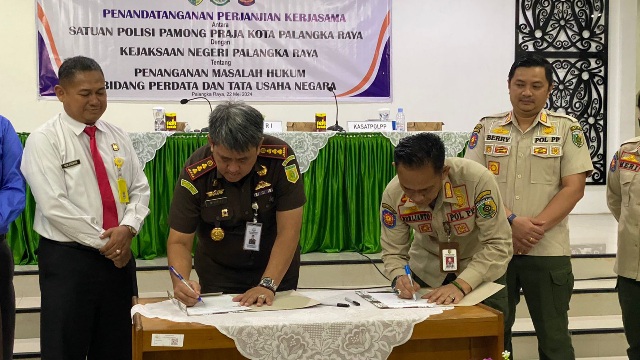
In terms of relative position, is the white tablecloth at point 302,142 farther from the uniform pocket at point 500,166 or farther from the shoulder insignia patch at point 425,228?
the shoulder insignia patch at point 425,228

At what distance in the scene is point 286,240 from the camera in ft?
7.86

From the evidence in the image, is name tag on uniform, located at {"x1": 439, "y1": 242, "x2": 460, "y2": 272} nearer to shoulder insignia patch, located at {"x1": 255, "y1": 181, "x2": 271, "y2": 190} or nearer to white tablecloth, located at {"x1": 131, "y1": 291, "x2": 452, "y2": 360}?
white tablecloth, located at {"x1": 131, "y1": 291, "x2": 452, "y2": 360}

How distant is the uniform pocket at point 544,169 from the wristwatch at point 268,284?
48.1 inches

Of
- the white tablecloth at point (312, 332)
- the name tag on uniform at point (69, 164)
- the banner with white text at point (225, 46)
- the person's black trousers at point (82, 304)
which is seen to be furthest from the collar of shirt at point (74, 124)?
the banner with white text at point (225, 46)

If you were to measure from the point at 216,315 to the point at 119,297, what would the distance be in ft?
2.71

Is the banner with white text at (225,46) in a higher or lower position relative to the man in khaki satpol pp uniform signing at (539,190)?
higher

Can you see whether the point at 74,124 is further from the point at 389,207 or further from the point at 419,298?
the point at 419,298

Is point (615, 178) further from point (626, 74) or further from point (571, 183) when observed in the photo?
point (626, 74)

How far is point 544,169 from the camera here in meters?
2.87

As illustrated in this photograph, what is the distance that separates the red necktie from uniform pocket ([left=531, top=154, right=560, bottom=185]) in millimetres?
1699

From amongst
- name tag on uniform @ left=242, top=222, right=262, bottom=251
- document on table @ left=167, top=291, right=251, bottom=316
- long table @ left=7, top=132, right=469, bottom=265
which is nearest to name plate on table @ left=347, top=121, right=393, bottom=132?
long table @ left=7, top=132, right=469, bottom=265

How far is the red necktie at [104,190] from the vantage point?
2.75m

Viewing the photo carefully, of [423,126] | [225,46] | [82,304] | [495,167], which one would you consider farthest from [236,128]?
[225,46]

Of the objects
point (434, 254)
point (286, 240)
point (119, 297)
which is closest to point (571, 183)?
point (434, 254)
